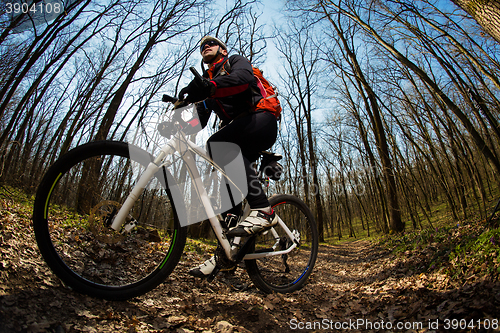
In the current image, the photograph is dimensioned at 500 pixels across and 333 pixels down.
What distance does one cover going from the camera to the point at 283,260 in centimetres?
276

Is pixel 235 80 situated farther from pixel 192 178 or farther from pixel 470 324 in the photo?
pixel 470 324

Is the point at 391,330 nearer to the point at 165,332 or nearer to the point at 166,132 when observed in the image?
the point at 165,332

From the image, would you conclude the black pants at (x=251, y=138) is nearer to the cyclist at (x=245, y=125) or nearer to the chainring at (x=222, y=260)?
the cyclist at (x=245, y=125)

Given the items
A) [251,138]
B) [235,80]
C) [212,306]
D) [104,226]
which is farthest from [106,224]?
[235,80]

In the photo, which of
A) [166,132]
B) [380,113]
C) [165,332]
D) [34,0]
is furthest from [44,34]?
[380,113]

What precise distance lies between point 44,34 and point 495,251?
38.4 ft

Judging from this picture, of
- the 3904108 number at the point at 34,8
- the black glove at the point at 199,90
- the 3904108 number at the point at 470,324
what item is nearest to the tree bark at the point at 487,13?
the 3904108 number at the point at 470,324

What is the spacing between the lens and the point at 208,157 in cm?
223

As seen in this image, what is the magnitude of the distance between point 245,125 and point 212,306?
68.0 inches

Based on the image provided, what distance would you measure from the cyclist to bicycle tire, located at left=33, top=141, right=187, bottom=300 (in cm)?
49

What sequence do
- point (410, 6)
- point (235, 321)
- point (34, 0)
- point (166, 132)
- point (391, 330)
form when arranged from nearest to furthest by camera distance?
point (391, 330), point (235, 321), point (166, 132), point (410, 6), point (34, 0)

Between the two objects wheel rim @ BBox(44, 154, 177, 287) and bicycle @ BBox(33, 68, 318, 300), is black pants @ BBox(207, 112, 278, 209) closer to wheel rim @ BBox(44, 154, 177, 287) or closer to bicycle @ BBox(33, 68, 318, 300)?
bicycle @ BBox(33, 68, 318, 300)

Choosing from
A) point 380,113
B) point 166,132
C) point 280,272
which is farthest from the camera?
point 380,113

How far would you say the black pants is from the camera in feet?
7.07
